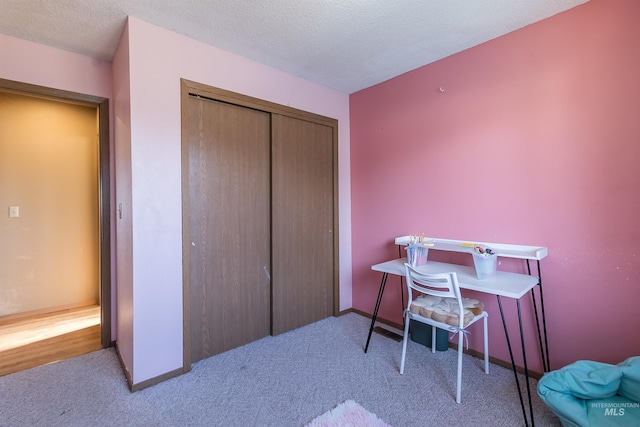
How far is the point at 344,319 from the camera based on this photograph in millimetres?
3135

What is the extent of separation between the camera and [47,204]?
3.39m

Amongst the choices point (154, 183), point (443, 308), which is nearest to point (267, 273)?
point (154, 183)

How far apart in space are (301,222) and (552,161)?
6.55ft

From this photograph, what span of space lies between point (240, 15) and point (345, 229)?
2.14 meters

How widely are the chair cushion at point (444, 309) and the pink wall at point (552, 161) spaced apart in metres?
0.44

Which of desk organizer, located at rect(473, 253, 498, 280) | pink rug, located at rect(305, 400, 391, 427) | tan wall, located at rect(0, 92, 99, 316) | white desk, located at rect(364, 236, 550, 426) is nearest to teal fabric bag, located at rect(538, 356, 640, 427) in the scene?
white desk, located at rect(364, 236, 550, 426)

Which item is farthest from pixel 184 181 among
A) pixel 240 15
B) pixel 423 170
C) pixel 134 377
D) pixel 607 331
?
pixel 607 331

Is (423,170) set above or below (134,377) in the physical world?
above

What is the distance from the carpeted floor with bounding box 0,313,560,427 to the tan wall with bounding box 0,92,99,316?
1550 mm

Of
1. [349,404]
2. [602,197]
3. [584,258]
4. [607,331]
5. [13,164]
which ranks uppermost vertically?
[13,164]

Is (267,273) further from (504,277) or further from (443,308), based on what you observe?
(504,277)

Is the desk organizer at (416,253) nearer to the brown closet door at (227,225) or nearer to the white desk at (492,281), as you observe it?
the white desk at (492,281)

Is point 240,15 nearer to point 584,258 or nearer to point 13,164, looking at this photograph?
point 584,258

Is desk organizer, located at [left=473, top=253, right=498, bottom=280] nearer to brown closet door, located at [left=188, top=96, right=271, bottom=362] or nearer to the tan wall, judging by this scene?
brown closet door, located at [left=188, top=96, right=271, bottom=362]
